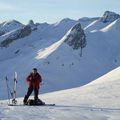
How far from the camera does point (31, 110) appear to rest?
20953mm

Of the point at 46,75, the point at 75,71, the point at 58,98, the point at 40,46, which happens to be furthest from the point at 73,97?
the point at 40,46

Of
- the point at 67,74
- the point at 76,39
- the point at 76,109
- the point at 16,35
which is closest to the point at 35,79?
the point at 76,109

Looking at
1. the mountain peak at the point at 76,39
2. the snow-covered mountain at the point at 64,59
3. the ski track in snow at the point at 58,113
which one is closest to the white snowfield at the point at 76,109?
the ski track in snow at the point at 58,113

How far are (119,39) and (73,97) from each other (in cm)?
13559

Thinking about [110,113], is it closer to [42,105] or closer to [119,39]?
[42,105]

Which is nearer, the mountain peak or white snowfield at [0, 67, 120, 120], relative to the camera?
white snowfield at [0, 67, 120, 120]

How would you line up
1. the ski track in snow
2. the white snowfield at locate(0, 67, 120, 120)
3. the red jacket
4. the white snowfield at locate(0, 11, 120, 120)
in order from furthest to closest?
1. the red jacket
2. the white snowfield at locate(0, 11, 120, 120)
3. the white snowfield at locate(0, 67, 120, 120)
4. the ski track in snow

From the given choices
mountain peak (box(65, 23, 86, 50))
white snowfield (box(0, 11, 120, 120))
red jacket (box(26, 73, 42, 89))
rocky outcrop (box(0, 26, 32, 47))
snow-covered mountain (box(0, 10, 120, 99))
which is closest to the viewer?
white snowfield (box(0, 11, 120, 120))

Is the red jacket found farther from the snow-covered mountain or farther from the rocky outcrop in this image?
the rocky outcrop

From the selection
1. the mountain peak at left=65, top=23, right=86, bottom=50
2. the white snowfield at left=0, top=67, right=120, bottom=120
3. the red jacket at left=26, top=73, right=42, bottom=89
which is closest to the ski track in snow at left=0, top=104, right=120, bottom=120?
the white snowfield at left=0, top=67, right=120, bottom=120

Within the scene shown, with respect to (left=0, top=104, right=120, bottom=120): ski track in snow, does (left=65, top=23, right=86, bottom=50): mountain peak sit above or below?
above

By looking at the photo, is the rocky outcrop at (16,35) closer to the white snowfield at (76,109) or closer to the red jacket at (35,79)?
the white snowfield at (76,109)

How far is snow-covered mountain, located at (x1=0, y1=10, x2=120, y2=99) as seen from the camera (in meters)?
110

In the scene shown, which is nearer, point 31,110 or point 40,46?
point 31,110
